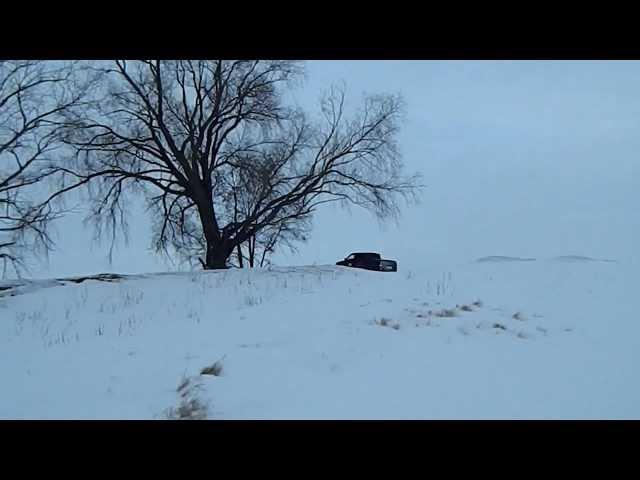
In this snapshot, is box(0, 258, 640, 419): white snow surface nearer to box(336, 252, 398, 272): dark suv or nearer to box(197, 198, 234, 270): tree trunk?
box(336, 252, 398, 272): dark suv

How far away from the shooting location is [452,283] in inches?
353

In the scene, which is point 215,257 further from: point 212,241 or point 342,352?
point 342,352

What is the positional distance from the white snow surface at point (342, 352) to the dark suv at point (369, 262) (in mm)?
7421

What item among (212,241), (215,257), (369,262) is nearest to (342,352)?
(369,262)

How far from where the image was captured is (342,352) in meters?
5.11

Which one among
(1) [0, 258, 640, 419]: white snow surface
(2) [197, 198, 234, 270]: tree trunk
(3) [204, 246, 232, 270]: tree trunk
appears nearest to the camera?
(1) [0, 258, 640, 419]: white snow surface

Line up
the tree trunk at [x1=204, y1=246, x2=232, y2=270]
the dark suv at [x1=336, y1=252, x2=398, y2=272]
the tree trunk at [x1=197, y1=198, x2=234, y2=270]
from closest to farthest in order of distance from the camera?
the dark suv at [x1=336, y1=252, x2=398, y2=272]
the tree trunk at [x1=197, y1=198, x2=234, y2=270]
the tree trunk at [x1=204, y1=246, x2=232, y2=270]

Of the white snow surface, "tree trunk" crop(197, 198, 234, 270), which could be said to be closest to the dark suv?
"tree trunk" crop(197, 198, 234, 270)

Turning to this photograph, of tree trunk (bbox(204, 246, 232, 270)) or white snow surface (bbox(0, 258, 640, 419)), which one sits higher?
tree trunk (bbox(204, 246, 232, 270))

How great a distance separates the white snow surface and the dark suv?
24.3 ft

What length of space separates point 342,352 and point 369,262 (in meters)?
12.6

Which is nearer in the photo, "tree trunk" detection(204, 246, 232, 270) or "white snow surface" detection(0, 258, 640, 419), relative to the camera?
"white snow surface" detection(0, 258, 640, 419)

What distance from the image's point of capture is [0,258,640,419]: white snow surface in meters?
3.90

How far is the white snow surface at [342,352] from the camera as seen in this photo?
12.8ft
